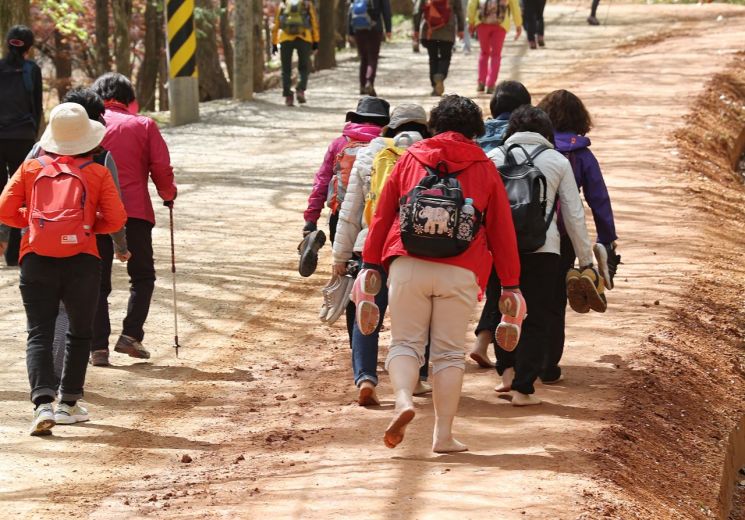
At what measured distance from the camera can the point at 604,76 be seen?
22422 mm

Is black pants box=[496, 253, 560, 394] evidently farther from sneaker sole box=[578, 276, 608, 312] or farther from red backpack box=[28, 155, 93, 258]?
red backpack box=[28, 155, 93, 258]

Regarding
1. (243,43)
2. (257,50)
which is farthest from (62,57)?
(243,43)

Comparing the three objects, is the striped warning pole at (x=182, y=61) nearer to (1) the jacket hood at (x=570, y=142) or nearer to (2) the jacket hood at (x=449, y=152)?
(1) the jacket hood at (x=570, y=142)

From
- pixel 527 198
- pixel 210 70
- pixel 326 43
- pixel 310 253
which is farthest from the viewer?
pixel 326 43

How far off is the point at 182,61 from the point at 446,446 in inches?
523

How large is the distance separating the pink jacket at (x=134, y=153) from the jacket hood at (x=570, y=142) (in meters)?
2.59

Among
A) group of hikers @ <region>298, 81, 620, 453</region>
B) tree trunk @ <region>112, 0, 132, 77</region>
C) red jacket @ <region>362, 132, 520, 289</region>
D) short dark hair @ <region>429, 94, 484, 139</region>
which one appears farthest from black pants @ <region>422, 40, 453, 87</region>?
red jacket @ <region>362, 132, 520, 289</region>

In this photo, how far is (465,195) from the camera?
621 centimetres

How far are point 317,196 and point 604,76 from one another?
596 inches

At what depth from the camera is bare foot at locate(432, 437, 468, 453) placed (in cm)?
655

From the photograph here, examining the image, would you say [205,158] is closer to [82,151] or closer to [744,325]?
[744,325]

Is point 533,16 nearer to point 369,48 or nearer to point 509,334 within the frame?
point 369,48

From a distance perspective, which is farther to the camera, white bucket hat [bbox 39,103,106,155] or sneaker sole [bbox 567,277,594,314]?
sneaker sole [bbox 567,277,594,314]

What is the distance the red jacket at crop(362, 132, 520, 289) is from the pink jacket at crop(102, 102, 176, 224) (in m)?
2.54
